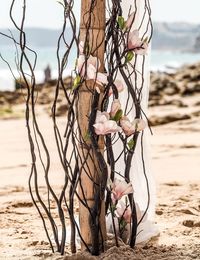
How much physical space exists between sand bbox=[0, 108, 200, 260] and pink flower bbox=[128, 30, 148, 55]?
0.68m

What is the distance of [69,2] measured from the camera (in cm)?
251

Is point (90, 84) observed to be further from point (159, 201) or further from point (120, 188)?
point (159, 201)

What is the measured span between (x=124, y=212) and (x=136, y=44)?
605 mm

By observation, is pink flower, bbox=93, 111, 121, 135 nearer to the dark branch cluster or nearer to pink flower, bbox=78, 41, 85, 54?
the dark branch cluster

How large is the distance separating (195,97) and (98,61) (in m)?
7.65

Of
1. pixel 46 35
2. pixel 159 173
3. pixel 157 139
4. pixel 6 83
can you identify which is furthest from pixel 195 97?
pixel 46 35

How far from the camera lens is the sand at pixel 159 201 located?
2.71m

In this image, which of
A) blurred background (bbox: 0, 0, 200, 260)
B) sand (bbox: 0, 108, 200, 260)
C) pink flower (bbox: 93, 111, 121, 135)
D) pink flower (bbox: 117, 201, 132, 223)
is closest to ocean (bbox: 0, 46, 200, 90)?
blurred background (bbox: 0, 0, 200, 260)

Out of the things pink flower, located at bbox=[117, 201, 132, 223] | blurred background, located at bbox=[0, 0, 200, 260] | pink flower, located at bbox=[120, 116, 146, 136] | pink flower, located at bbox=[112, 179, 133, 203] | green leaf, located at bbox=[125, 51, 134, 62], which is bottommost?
blurred background, located at bbox=[0, 0, 200, 260]

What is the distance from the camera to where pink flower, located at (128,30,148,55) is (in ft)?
8.38

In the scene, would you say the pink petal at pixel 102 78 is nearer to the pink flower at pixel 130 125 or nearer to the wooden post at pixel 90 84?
the wooden post at pixel 90 84

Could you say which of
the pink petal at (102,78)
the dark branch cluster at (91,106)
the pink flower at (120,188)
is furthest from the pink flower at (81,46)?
the pink flower at (120,188)

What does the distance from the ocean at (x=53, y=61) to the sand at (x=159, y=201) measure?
1163 centimetres

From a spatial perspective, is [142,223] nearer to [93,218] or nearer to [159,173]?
[93,218]
